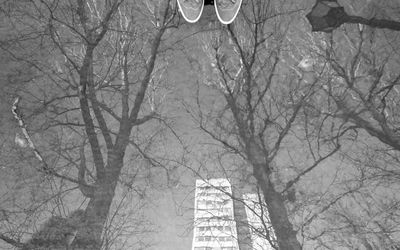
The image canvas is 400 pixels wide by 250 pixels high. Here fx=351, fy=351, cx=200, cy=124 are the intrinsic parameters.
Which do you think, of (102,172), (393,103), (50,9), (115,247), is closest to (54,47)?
(50,9)

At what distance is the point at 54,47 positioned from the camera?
242cm

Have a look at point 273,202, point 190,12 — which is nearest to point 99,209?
point 273,202

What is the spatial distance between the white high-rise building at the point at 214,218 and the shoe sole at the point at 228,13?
1.30 metres

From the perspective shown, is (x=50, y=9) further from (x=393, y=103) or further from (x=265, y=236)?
(x=393, y=103)

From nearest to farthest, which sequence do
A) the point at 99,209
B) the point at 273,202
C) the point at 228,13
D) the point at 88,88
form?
1. the point at 99,209
2. the point at 273,202
3. the point at 88,88
4. the point at 228,13

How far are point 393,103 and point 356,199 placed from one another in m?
0.77

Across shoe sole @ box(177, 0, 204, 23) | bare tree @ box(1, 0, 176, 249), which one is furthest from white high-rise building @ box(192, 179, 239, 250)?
shoe sole @ box(177, 0, 204, 23)

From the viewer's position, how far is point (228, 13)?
8.93 ft

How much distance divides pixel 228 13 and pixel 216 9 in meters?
0.12

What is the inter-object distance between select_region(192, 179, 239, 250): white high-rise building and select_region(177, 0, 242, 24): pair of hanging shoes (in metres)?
1.27

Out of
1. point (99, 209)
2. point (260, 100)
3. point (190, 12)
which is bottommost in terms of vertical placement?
point (99, 209)

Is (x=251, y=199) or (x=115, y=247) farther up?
(x=251, y=199)

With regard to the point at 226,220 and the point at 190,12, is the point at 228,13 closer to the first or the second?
the point at 190,12

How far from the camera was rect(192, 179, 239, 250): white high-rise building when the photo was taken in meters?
2.05
